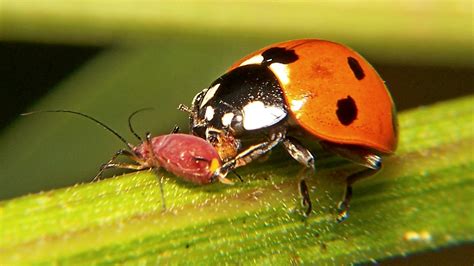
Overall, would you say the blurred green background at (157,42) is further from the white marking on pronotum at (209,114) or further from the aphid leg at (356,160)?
the aphid leg at (356,160)

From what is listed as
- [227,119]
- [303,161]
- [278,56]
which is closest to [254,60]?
[278,56]

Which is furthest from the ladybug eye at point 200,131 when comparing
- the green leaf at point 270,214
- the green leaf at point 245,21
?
the green leaf at point 245,21

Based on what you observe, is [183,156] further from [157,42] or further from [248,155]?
[157,42]

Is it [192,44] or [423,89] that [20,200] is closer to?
[192,44]

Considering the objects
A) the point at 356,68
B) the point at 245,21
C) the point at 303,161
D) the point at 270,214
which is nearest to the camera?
the point at 270,214

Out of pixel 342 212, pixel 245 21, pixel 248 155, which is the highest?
pixel 245 21

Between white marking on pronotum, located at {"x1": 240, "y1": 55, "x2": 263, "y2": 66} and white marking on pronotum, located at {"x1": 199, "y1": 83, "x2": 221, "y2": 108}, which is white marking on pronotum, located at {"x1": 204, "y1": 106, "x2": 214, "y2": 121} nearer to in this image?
white marking on pronotum, located at {"x1": 199, "y1": 83, "x2": 221, "y2": 108}
